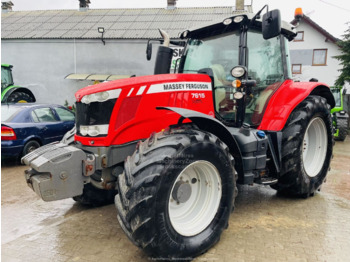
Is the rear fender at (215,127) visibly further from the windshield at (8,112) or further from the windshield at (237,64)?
the windshield at (8,112)

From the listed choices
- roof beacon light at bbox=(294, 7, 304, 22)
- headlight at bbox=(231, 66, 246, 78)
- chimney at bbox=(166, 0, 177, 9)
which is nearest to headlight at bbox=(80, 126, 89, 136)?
headlight at bbox=(231, 66, 246, 78)

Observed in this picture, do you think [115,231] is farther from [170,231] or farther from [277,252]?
[277,252]

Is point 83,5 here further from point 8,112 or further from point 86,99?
point 86,99

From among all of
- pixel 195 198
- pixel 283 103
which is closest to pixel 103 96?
pixel 195 198

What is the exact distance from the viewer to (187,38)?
160 inches

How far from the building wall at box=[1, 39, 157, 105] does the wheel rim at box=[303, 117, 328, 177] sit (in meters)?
12.2

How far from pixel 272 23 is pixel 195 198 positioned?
1910 mm

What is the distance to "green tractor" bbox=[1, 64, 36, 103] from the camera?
10.7 metres

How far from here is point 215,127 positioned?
3.10m

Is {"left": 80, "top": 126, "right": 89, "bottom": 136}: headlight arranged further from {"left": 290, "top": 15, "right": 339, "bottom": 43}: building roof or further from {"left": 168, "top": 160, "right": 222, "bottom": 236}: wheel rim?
{"left": 290, "top": 15, "right": 339, "bottom": 43}: building roof

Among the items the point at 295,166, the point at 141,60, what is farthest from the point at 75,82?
the point at 295,166

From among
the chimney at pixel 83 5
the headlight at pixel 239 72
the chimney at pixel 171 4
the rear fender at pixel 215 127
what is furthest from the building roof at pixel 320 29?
the rear fender at pixel 215 127

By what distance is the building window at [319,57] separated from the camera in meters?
24.2

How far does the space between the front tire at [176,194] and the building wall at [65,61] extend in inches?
532
